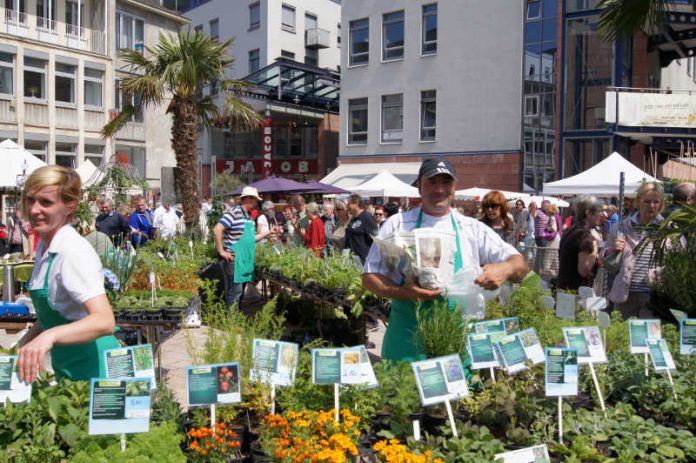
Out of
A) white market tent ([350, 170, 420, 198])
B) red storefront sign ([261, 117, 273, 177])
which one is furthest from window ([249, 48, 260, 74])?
white market tent ([350, 170, 420, 198])

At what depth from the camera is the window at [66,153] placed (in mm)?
25922

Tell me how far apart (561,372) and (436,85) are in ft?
72.1

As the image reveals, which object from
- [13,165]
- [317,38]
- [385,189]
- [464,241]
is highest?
[317,38]

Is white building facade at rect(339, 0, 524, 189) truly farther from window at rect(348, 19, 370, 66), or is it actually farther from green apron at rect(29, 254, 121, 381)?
green apron at rect(29, 254, 121, 381)

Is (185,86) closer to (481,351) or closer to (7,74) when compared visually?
(481,351)

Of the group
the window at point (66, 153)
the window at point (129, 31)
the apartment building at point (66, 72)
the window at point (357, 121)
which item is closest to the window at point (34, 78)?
the apartment building at point (66, 72)

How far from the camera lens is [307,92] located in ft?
106

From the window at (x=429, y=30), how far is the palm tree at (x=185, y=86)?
11.4 metres

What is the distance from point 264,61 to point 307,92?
13.2 ft

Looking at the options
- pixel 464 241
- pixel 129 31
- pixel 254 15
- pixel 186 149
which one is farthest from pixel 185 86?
pixel 254 15

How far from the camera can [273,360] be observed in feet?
8.98

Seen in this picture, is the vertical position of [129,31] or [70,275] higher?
[129,31]

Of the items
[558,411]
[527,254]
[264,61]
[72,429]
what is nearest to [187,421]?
[72,429]

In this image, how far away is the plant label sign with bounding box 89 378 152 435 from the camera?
2.11m
